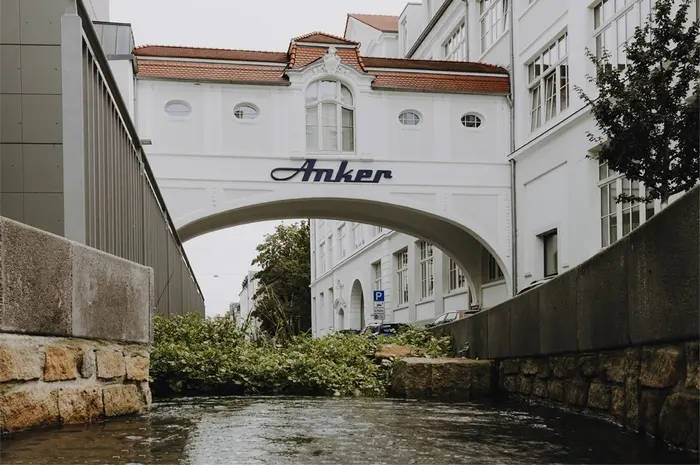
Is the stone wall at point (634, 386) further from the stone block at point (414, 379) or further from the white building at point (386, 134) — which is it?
the white building at point (386, 134)

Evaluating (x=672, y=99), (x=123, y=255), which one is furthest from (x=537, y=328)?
(x=672, y=99)

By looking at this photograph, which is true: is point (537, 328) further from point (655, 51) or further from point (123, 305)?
point (655, 51)

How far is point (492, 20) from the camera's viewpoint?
30.6 metres

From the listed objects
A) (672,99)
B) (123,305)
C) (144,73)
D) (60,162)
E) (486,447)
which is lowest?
(486,447)

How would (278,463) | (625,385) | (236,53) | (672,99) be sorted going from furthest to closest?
1. (236,53)
2. (672,99)
3. (625,385)
4. (278,463)

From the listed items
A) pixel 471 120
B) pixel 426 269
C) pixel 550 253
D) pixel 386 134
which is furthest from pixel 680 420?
pixel 426 269

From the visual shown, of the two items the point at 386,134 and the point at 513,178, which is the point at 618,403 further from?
the point at 513,178

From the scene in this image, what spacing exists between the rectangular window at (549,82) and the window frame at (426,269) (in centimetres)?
1113

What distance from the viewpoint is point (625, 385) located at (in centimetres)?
524

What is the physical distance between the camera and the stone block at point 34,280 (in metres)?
3.70

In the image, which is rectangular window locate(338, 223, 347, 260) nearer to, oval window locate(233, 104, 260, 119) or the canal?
oval window locate(233, 104, 260, 119)

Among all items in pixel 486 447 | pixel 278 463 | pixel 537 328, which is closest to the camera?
pixel 278 463

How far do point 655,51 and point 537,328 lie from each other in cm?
864

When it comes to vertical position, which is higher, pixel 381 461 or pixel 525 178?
pixel 525 178
